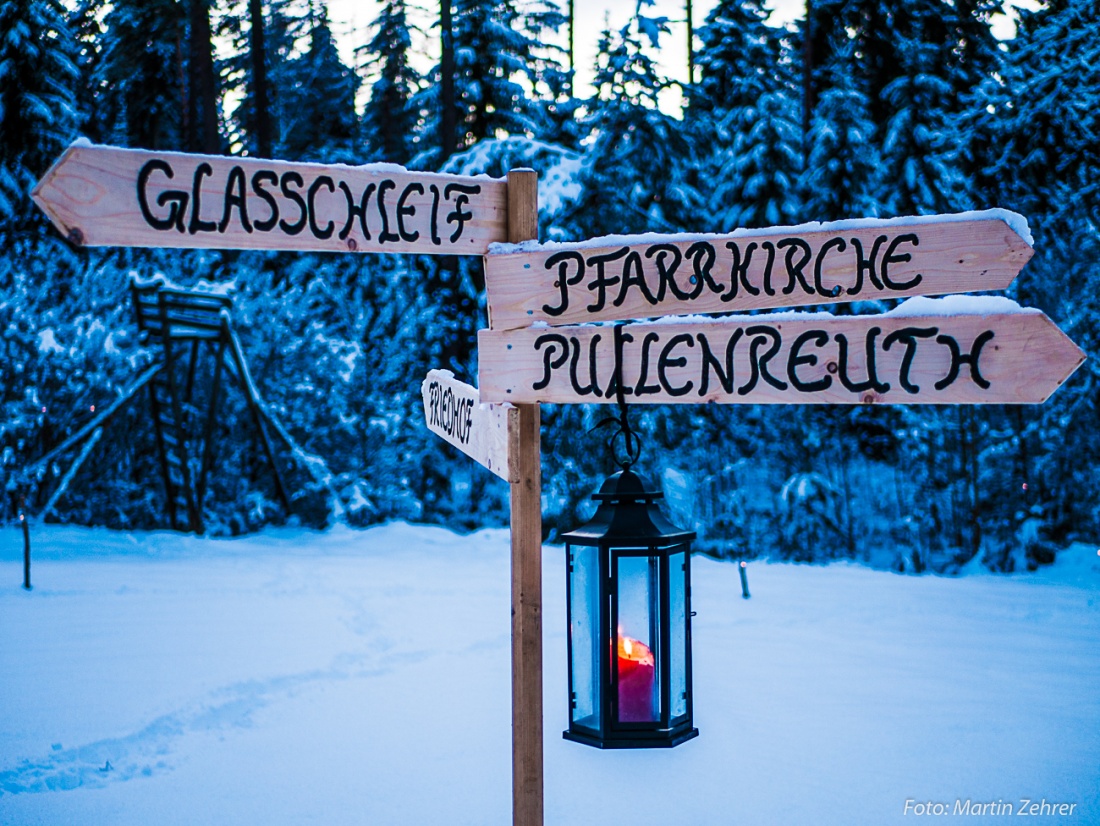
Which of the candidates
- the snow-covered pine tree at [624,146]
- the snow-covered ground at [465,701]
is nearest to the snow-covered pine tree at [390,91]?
the snow-covered pine tree at [624,146]

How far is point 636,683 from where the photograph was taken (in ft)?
9.14

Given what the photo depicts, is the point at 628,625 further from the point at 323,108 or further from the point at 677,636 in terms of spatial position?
the point at 323,108

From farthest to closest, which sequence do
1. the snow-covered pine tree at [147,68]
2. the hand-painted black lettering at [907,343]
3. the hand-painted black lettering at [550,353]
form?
1. the snow-covered pine tree at [147,68]
2. the hand-painted black lettering at [550,353]
3. the hand-painted black lettering at [907,343]

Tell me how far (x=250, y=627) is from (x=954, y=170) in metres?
12.6

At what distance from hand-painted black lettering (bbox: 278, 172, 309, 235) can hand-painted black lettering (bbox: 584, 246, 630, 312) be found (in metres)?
0.84

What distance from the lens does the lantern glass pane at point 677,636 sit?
2.82 metres

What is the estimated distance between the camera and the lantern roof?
8.77ft

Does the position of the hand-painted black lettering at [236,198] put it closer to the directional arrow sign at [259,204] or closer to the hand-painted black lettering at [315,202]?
the directional arrow sign at [259,204]

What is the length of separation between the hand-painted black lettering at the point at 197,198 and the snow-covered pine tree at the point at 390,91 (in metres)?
19.7

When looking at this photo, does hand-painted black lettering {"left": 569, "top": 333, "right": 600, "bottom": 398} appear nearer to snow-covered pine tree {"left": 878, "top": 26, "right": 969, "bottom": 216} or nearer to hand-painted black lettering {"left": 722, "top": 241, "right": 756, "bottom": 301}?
hand-painted black lettering {"left": 722, "top": 241, "right": 756, "bottom": 301}

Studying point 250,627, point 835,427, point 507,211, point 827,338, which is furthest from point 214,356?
point 827,338

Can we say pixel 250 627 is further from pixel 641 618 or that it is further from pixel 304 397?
pixel 304 397

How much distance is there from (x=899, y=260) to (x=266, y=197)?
1743mm

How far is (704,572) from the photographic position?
9.38 meters
